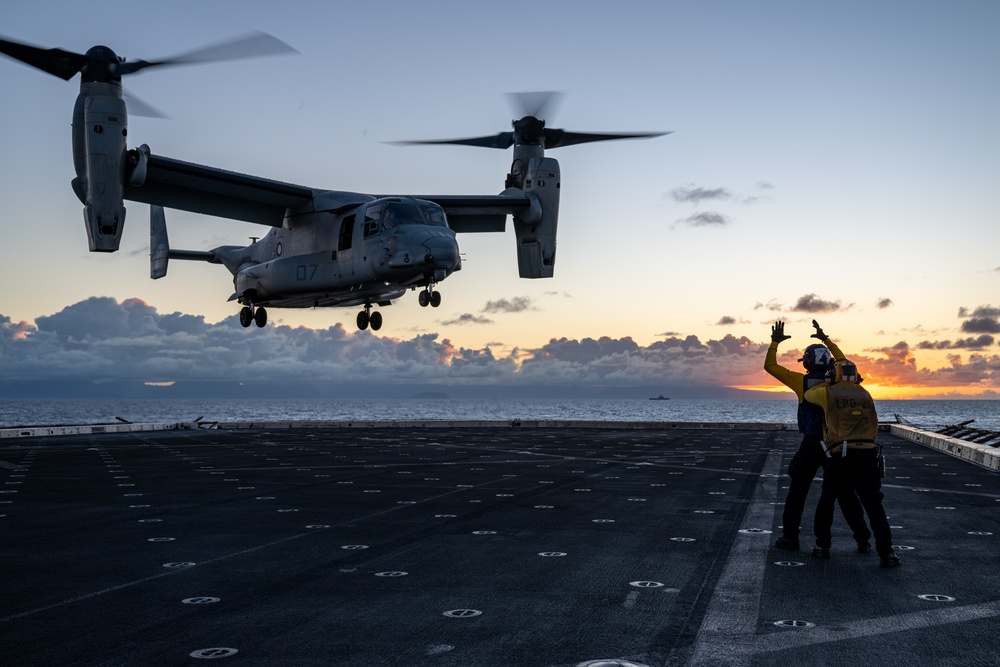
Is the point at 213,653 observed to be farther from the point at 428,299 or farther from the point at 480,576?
the point at 428,299

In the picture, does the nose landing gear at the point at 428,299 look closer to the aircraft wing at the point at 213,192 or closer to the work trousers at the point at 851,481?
the aircraft wing at the point at 213,192

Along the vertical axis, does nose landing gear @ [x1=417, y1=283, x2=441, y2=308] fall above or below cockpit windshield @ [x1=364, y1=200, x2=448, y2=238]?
below

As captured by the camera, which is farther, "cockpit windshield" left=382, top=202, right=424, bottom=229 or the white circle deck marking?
"cockpit windshield" left=382, top=202, right=424, bottom=229

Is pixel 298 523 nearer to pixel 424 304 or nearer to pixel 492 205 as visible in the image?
pixel 424 304

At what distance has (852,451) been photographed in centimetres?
899

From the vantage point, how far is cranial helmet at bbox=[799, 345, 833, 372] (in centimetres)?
983

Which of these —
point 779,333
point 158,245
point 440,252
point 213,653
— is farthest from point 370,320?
point 213,653

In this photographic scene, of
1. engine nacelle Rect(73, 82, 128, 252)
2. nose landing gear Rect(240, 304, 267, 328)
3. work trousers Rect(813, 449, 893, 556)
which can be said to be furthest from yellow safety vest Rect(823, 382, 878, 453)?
nose landing gear Rect(240, 304, 267, 328)

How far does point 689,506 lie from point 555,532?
3294 mm

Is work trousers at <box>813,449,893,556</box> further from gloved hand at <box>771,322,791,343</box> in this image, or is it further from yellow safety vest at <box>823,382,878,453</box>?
gloved hand at <box>771,322,791,343</box>

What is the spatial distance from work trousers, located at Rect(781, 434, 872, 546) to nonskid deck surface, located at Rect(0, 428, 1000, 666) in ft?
0.96

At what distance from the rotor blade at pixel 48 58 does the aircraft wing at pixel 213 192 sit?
11.2 feet

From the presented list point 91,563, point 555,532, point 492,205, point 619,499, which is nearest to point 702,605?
point 555,532

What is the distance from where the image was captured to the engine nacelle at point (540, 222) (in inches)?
1331
